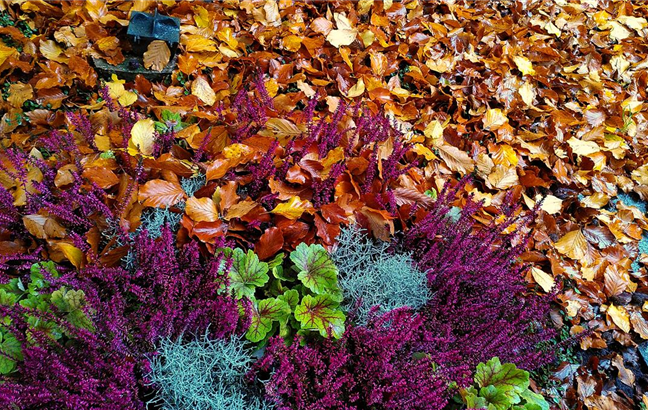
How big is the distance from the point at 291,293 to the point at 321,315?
0.40ft

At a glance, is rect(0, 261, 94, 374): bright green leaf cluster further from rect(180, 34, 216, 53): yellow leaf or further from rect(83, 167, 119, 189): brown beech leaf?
rect(180, 34, 216, 53): yellow leaf

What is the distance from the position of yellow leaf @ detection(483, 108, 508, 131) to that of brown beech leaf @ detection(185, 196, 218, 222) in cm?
152

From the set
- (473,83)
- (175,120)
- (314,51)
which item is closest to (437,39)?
(473,83)

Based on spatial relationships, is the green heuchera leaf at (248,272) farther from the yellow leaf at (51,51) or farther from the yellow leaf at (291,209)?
the yellow leaf at (51,51)

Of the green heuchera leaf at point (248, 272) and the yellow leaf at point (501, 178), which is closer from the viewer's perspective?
the green heuchera leaf at point (248, 272)

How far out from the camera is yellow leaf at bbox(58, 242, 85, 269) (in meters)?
1.45

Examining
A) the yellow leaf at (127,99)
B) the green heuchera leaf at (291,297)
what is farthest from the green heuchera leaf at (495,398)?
the yellow leaf at (127,99)

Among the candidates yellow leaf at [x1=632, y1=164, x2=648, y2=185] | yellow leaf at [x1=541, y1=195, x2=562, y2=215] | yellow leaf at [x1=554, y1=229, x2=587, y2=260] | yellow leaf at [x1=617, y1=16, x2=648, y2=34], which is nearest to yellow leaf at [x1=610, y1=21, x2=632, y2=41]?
yellow leaf at [x1=617, y1=16, x2=648, y2=34]

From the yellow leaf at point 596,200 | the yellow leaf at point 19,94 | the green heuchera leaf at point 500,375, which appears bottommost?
the yellow leaf at point 596,200

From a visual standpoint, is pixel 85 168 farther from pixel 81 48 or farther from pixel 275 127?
pixel 81 48

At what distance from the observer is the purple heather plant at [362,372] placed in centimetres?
125

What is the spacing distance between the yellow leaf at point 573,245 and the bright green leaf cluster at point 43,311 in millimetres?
1889

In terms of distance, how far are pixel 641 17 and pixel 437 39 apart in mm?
1881

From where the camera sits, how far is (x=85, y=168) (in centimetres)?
161
